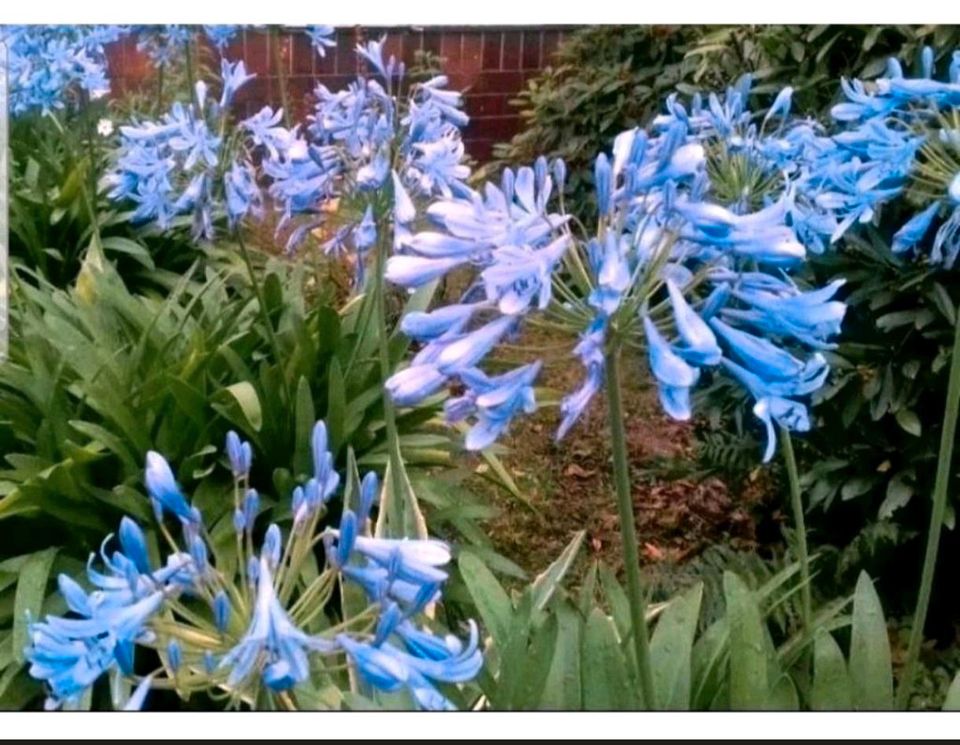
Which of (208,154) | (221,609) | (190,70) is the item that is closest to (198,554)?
(221,609)

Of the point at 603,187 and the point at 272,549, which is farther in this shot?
the point at 603,187

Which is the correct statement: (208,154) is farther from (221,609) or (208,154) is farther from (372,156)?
(221,609)

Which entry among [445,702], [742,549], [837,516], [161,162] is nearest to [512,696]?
[445,702]

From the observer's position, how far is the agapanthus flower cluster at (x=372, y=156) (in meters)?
2.39

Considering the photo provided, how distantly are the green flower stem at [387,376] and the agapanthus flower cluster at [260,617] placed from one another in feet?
1.71

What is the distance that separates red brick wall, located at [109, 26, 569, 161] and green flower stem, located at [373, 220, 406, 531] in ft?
0.89

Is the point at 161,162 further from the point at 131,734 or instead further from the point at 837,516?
the point at 837,516

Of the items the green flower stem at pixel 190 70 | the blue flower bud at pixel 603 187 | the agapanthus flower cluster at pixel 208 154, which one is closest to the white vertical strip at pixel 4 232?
the agapanthus flower cluster at pixel 208 154

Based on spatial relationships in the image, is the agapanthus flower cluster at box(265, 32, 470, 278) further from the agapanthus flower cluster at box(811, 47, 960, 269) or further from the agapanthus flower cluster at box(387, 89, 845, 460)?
the agapanthus flower cluster at box(811, 47, 960, 269)

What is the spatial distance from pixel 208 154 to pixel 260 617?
47.2 inches

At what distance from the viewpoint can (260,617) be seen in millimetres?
1638

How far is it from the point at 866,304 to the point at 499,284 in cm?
103

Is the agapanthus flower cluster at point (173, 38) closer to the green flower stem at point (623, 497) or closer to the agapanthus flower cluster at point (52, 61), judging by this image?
the agapanthus flower cluster at point (52, 61)

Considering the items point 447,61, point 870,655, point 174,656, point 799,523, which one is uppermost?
point 447,61
